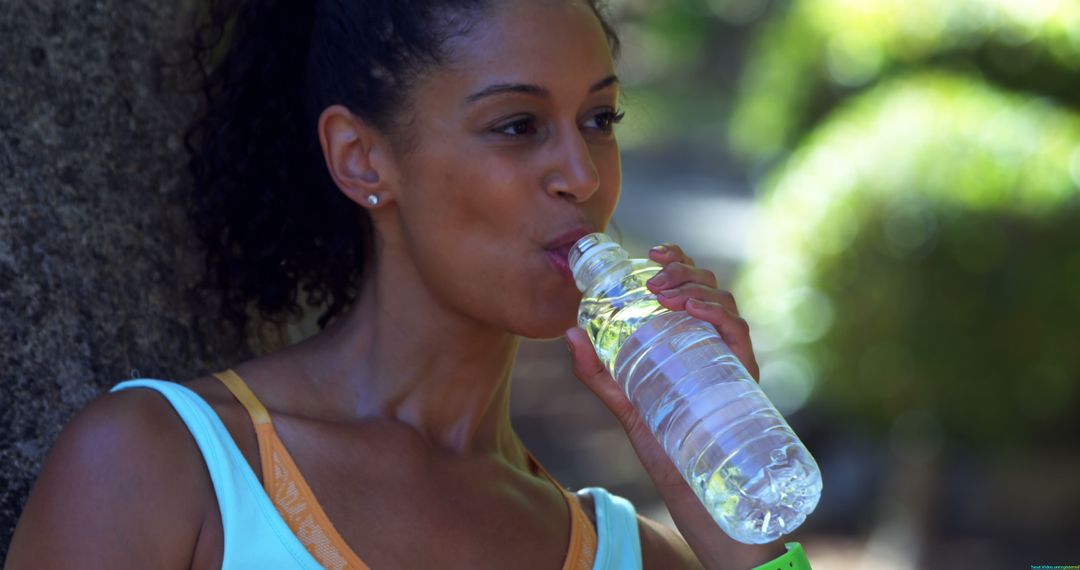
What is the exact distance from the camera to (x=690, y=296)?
218 centimetres

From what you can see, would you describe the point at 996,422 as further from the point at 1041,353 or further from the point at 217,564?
the point at 217,564

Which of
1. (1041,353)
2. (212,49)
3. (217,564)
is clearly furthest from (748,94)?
(217,564)

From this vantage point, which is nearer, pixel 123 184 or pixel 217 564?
pixel 217 564

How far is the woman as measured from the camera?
6.88 ft

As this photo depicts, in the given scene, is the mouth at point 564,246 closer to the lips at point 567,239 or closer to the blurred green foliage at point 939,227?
the lips at point 567,239

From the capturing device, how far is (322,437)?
7.57 ft

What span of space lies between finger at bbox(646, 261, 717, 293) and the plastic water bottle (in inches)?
0.6

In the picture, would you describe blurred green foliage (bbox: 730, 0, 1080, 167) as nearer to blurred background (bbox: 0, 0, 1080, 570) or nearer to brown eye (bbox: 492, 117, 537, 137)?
blurred background (bbox: 0, 0, 1080, 570)

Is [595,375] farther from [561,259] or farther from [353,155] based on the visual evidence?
[353,155]

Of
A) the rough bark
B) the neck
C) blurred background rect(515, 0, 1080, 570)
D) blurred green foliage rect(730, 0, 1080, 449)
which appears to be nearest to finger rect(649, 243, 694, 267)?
the neck

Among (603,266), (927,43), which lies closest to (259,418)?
(603,266)

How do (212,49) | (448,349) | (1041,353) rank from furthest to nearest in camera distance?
(1041,353) → (212,49) → (448,349)

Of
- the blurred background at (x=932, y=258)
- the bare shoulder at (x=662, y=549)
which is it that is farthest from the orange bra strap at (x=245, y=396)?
the blurred background at (x=932, y=258)

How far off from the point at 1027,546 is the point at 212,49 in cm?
544
